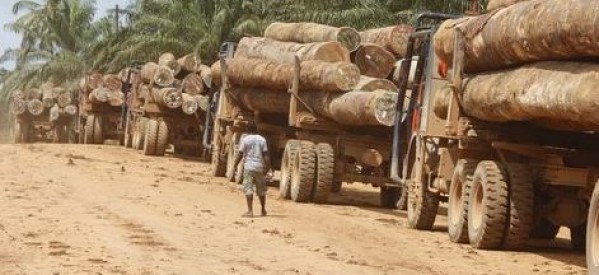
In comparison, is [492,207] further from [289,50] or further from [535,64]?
[289,50]

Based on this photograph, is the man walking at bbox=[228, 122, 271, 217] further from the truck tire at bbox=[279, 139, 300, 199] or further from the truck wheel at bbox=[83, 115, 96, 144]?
the truck wheel at bbox=[83, 115, 96, 144]

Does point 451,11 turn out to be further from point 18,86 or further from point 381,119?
point 18,86

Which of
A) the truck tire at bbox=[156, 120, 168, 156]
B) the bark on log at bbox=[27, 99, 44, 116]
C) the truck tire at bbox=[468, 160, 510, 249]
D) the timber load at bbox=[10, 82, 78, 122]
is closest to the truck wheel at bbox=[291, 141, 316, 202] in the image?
the truck tire at bbox=[468, 160, 510, 249]

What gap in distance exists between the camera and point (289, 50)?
1969 cm

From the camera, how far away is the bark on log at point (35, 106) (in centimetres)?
4278

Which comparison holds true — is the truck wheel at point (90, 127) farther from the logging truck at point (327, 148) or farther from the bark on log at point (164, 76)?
the logging truck at point (327, 148)

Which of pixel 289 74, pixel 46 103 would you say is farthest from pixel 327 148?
pixel 46 103

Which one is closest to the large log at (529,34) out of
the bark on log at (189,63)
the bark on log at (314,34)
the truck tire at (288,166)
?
the bark on log at (314,34)

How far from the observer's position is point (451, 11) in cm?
3162

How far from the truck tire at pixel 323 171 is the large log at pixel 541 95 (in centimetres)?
521

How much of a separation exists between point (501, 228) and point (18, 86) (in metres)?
47.7

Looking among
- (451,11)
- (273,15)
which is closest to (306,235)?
(451,11)

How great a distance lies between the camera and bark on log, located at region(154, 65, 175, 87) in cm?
2948

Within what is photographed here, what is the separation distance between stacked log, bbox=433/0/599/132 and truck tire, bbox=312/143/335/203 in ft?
16.1
